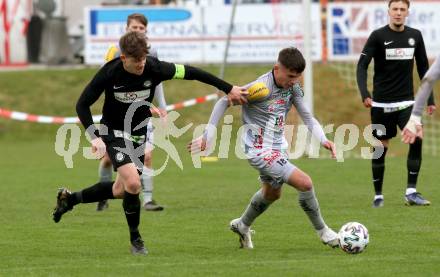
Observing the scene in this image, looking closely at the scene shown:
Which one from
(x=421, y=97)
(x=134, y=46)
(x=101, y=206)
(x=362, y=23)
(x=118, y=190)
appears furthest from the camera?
(x=362, y=23)

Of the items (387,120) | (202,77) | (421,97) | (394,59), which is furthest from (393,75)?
(421,97)

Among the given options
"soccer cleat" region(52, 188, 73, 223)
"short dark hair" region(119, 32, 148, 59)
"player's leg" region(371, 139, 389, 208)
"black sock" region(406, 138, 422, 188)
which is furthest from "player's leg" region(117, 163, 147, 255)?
"black sock" region(406, 138, 422, 188)

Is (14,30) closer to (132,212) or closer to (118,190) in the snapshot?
(118,190)

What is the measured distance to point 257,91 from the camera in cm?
923

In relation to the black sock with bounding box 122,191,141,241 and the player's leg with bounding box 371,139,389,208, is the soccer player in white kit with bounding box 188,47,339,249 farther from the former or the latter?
the player's leg with bounding box 371,139,389,208

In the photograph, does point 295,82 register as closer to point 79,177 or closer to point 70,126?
point 79,177

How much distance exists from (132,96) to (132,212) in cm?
97

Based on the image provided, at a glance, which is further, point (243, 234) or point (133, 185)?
point (243, 234)

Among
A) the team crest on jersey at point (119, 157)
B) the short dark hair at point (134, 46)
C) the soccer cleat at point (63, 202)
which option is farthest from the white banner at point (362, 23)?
the short dark hair at point (134, 46)

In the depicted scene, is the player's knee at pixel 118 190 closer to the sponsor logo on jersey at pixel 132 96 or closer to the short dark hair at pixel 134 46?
the sponsor logo on jersey at pixel 132 96

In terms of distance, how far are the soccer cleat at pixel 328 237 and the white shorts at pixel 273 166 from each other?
528 mm

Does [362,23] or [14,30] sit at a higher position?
[362,23]

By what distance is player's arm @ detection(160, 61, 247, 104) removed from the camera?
913 cm

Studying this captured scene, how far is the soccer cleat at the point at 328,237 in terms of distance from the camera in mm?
9219
